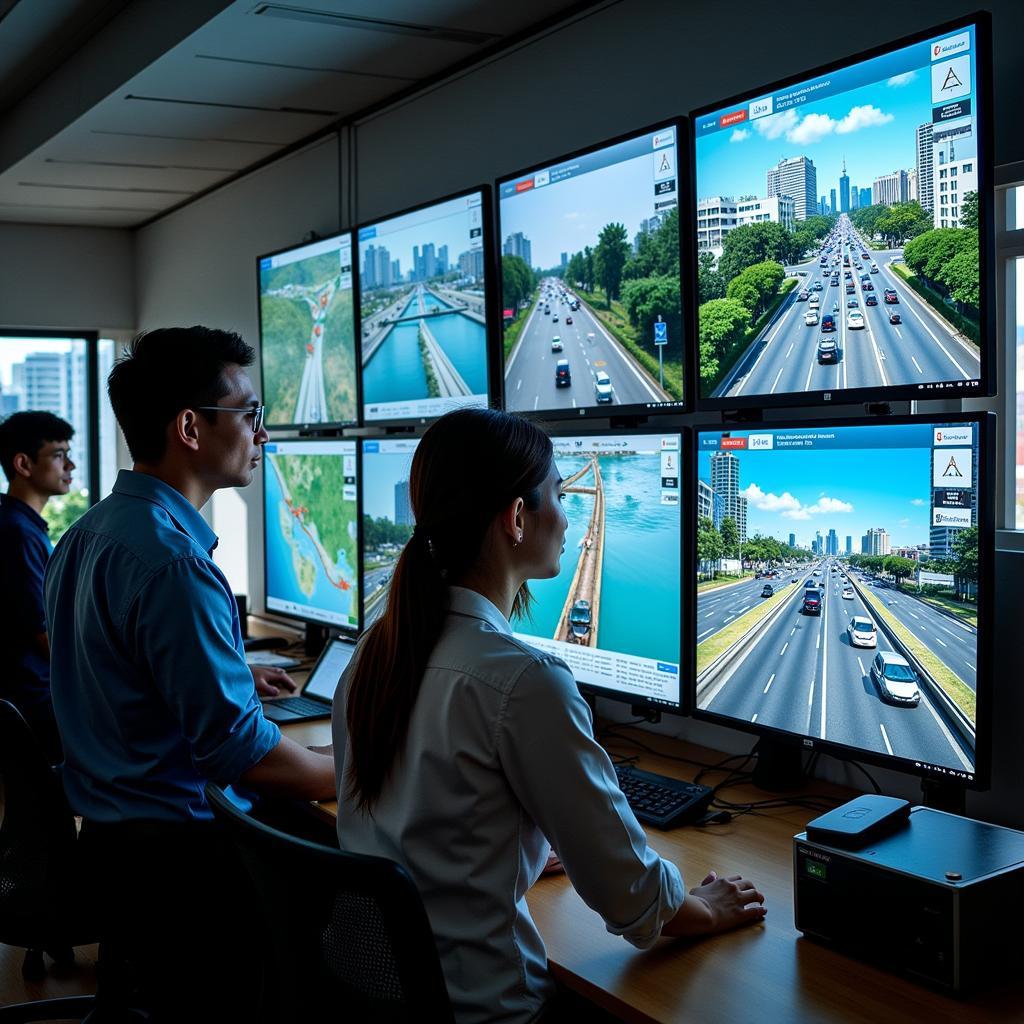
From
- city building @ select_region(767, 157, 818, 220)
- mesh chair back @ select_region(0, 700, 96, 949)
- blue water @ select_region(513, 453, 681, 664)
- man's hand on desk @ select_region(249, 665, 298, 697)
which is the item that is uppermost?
city building @ select_region(767, 157, 818, 220)

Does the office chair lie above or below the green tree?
below

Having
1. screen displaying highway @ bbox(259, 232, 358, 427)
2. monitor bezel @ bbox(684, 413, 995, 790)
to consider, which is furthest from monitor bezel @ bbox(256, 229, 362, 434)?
monitor bezel @ bbox(684, 413, 995, 790)

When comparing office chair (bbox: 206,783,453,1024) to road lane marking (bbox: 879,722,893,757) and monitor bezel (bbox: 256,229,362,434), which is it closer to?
road lane marking (bbox: 879,722,893,757)

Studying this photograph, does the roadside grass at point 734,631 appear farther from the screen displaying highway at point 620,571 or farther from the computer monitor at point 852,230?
the computer monitor at point 852,230

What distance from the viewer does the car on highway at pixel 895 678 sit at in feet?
5.47

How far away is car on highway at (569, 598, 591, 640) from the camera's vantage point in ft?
7.50

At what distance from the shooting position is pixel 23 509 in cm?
359

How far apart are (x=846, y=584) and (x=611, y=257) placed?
964mm

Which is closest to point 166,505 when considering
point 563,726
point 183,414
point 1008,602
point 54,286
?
point 183,414

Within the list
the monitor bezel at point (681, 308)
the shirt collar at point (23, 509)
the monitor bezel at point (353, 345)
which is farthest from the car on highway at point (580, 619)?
the shirt collar at point (23, 509)

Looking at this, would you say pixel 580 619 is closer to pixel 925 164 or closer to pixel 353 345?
pixel 925 164

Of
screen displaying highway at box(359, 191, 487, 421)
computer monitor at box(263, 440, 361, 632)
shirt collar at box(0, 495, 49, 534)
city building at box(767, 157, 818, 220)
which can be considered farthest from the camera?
shirt collar at box(0, 495, 49, 534)

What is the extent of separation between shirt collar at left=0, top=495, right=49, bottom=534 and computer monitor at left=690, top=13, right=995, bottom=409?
96.7 inches

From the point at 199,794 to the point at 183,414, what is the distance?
2.34 feet
